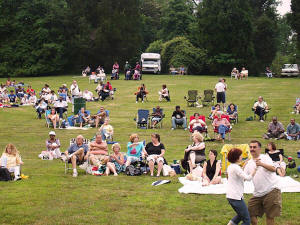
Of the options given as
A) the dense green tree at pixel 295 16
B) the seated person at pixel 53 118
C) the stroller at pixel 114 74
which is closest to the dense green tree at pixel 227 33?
the dense green tree at pixel 295 16

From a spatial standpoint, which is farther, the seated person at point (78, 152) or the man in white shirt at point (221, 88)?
the man in white shirt at point (221, 88)

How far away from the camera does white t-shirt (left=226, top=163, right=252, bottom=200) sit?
741cm

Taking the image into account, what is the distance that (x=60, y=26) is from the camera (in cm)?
5884

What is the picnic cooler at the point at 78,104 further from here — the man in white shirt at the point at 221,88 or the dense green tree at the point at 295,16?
the dense green tree at the point at 295,16

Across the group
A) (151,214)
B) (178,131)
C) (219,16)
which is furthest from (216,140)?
(219,16)

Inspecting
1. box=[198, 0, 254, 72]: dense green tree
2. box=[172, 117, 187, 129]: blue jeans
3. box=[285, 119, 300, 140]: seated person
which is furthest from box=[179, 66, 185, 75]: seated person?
box=[285, 119, 300, 140]: seated person

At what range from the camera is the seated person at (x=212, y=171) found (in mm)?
11406

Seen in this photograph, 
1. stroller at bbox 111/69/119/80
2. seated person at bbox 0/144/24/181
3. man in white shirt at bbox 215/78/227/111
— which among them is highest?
stroller at bbox 111/69/119/80

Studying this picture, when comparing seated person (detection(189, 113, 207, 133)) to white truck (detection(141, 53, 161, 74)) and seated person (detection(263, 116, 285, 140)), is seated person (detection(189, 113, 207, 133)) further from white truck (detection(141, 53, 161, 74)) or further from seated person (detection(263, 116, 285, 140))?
white truck (detection(141, 53, 161, 74))

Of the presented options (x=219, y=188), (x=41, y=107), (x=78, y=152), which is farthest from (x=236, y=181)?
(x=41, y=107)

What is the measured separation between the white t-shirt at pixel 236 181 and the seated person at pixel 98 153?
6249 mm

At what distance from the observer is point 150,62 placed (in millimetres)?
53250

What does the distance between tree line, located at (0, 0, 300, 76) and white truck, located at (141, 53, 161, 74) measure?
130 inches

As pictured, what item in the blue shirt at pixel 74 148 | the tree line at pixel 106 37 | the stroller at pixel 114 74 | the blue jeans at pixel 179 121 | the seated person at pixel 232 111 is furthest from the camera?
the tree line at pixel 106 37
